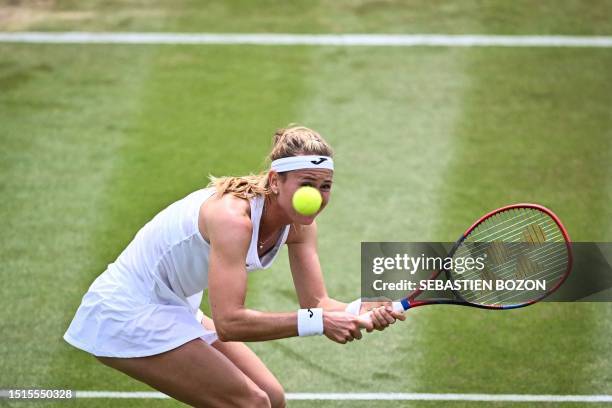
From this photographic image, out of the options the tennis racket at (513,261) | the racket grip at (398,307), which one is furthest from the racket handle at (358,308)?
the tennis racket at (513,261)

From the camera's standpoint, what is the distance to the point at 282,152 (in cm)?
483

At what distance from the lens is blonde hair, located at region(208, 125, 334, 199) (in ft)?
15.7

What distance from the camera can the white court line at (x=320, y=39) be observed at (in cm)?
992

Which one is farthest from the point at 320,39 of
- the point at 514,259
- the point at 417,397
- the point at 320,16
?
the point at 417,397

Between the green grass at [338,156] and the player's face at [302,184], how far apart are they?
1.79m

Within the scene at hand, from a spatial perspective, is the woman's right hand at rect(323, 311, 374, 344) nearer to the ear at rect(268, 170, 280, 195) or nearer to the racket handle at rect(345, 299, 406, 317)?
the racket handle at rect(345, 299, 406, 317)

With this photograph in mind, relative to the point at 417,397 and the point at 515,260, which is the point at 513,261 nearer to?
the point at 515,260

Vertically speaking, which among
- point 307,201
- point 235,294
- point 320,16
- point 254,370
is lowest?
point 254,370

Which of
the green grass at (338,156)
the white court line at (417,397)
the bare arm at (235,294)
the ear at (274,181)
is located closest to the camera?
the bare arm at (235,294)

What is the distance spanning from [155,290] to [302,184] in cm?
95

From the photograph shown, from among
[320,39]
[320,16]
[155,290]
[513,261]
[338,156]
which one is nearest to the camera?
[155,290]

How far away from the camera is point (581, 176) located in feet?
27.1

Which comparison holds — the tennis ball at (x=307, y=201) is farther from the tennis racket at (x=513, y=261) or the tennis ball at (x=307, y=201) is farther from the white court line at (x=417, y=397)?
the white court line at (x=417, y=397)

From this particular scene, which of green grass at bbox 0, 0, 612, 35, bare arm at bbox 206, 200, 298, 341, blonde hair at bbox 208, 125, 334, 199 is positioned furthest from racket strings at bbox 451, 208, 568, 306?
green grass at bbox 0, 0, 612, 35
